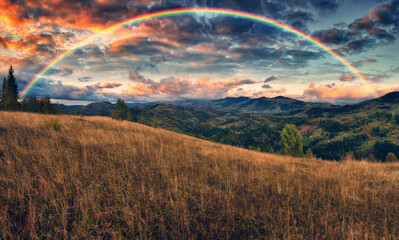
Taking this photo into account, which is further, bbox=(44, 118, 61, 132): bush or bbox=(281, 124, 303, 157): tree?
bbox=(281, 124, 303, 157): tree

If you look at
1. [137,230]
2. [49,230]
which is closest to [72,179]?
[49,230]

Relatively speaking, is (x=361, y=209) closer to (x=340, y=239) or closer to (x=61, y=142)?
(x=340, y=239)

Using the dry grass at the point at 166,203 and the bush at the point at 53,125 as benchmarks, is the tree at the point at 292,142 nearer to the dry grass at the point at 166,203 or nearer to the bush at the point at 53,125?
the dry grass at the point at 166,203

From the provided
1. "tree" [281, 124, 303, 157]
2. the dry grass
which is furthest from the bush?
"tree" [281, 124, 303, 157]

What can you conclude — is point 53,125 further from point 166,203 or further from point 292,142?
point 292,142

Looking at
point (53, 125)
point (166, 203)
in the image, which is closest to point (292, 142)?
point (166, 203)

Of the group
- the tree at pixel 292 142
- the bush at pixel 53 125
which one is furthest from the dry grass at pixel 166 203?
the tree at pixel 292 142

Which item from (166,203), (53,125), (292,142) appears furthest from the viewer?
(292,142)

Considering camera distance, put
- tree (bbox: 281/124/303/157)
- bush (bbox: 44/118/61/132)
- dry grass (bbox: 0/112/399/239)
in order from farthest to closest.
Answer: tree (bbox: 281/124/303/157)
bush (bbox: 44/118/61/132)
dry grass (bbox: 0/112/399/239)

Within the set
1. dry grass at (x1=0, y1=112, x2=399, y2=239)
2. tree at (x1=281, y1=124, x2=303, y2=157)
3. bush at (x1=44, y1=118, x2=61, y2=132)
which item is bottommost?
tree at (x1=281, y1=124, x2=303, y2=157)

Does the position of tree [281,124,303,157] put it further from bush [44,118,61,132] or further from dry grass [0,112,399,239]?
bush [44,118,61,132]

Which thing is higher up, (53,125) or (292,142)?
(53,125)

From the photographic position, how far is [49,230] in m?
2.44

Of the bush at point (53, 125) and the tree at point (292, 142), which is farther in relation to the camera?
the tree at point (292, 142)
